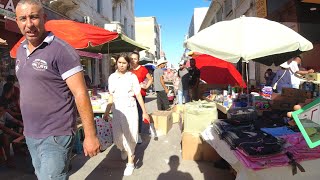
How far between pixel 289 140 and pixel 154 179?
6.92ft

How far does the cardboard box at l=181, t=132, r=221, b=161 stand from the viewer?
5453 mm

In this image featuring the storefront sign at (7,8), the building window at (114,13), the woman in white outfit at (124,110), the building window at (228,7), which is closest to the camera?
the woman in white outfit at (124,110)

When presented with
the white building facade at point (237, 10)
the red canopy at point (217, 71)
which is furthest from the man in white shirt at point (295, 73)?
the red canopy at point (217, 71)

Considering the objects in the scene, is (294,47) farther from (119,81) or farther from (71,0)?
(71,0)

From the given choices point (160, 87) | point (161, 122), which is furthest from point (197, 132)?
point (160, 87)

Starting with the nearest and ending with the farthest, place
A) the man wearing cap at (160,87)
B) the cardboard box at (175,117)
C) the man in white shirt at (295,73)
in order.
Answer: the man in white shirt at (295,73) → the man wearing cap at (160,87) → the cardboard box at (175,117)

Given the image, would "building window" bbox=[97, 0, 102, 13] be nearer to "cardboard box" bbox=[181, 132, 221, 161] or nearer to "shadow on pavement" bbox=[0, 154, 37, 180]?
"shadow on pavement" bbox=[0, 154, 37, 180]

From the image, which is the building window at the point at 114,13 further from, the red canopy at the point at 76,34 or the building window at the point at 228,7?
the red canopy at the point at 76,34

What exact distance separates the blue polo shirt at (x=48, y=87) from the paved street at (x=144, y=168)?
8.26ft

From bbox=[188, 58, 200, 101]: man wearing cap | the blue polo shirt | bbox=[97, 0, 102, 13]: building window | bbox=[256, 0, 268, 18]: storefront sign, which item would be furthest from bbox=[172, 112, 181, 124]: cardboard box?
bbox=[97, 0, 102, 13]: building window

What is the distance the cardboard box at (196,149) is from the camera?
5453 millimetres

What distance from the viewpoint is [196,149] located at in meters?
5.50

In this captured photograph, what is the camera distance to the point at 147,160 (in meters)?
5.67

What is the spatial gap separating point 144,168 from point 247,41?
2647 mm
